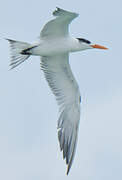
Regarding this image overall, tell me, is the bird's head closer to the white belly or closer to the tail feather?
the white belly

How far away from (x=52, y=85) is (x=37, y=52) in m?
1.51

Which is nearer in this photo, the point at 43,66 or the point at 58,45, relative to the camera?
the point at 58,45

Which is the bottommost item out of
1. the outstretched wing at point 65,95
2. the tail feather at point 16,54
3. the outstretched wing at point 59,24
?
the outstretched wing at point 65,95

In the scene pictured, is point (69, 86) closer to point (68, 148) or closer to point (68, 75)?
point (68, 75)

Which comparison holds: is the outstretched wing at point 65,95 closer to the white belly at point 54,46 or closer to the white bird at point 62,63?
the white bird at point 62,63

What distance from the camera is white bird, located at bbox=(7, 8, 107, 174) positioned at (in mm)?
13031

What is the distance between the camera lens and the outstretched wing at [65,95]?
45.8ft

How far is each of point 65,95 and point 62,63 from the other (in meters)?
0.91

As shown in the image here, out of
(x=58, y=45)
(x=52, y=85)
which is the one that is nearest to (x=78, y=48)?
(x=58, y=45)

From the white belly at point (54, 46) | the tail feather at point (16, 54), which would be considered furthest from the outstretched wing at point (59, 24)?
the tail feather at point (16, 54)

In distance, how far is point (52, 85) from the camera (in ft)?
47.7

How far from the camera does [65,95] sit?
571 inches

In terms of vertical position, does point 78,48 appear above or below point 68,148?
above

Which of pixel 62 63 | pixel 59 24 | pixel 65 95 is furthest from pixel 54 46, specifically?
pixel 65 95
